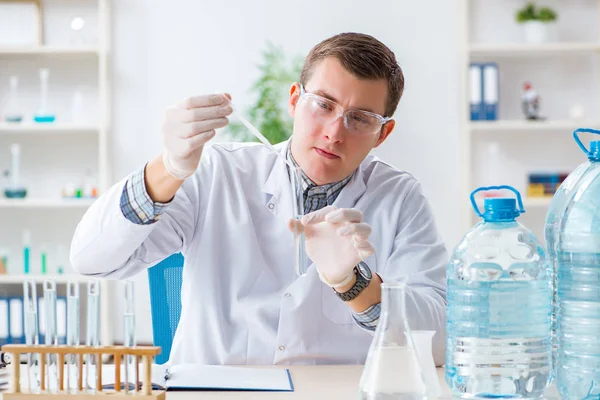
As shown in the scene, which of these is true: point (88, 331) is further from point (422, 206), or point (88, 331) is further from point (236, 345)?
point (422, 206)

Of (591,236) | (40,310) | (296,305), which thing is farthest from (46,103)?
(591,236)

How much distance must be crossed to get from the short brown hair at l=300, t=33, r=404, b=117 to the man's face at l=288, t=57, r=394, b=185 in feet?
0.05

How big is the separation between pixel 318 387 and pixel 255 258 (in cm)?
57

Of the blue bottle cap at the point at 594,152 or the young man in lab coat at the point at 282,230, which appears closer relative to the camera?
the blue bottle cap at the point at 594,152

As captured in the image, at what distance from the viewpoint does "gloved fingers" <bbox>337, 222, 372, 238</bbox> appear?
141cm

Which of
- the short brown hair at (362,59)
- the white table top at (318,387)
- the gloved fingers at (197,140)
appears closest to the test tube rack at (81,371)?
the white table top at (318,387)

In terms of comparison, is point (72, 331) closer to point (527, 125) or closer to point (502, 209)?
point (502, 209)

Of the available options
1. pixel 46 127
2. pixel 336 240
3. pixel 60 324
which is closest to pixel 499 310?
pixel 336 240

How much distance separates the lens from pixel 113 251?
1.72m

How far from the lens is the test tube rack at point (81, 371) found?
3.47ft

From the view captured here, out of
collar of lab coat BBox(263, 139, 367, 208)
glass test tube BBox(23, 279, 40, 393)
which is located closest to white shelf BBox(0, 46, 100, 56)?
collar of lab coat BBox(263, 139, 367, 208)

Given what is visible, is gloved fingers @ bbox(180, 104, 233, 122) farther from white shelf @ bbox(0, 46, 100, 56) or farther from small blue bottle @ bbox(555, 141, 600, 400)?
white shelf @ bbox(0, 46, 100, 56)

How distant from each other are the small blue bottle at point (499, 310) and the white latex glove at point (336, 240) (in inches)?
7.3

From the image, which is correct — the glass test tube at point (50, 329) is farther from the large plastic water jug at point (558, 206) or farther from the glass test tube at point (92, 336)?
the large plastic water jug at point (558, 206)
